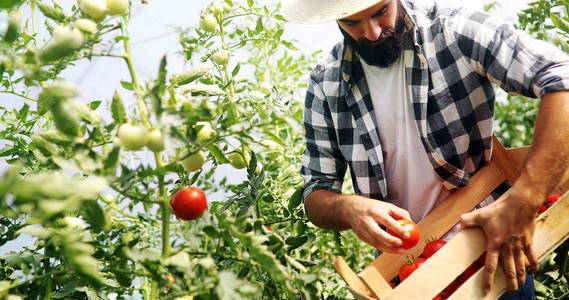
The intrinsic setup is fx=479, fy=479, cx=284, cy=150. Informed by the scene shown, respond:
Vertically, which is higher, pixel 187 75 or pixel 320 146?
pixel 187 75

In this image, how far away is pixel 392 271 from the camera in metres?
1.41

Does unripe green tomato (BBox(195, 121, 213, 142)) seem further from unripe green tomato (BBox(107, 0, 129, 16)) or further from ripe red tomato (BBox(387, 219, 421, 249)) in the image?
ripe red tomato (BBox(387, 219, 421, 249))

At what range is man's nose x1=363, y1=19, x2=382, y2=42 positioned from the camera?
1351mm

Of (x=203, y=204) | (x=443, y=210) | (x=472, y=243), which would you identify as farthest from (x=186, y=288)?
(x=443, y=210)

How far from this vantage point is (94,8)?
2.71ft

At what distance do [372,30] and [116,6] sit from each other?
750 millimetres

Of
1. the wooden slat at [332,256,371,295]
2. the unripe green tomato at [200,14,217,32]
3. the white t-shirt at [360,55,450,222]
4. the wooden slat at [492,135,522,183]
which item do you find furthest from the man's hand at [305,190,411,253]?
the unripe green tomato at [200,14,217,32]

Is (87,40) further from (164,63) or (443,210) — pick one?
(443,210)

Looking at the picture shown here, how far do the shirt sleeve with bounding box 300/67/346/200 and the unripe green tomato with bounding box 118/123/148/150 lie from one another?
86 centimetres

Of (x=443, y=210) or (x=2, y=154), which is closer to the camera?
(x=2, y=154)

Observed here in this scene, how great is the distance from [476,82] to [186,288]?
3.27 feet

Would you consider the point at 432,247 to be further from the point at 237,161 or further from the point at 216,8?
the point at 216,8

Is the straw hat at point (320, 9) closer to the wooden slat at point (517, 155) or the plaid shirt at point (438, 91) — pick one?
the plaid shirt at point (438, 91)

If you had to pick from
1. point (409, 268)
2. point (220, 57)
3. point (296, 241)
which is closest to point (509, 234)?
point (409, 268)
